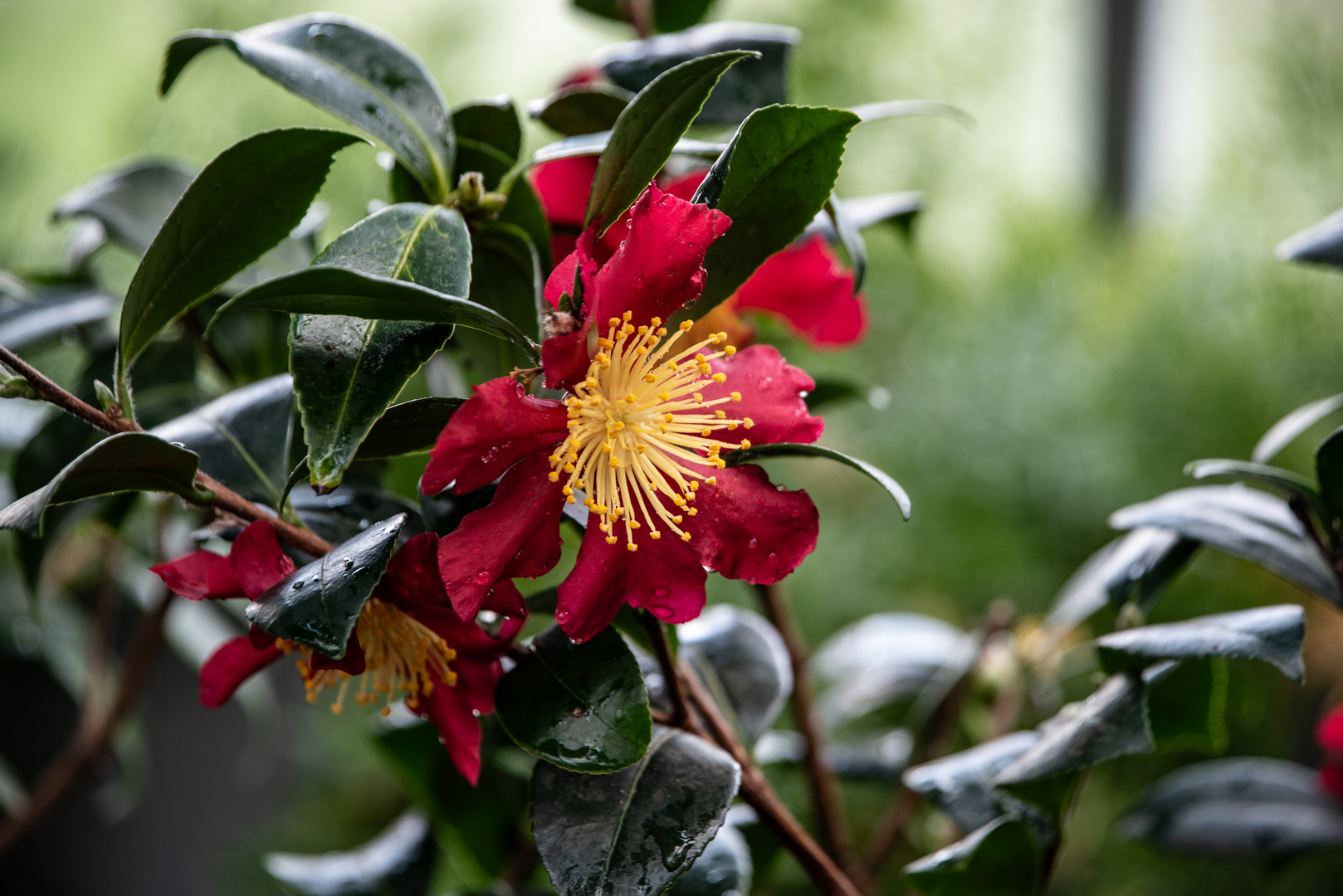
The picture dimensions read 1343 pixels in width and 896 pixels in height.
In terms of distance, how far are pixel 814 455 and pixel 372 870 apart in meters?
0.50

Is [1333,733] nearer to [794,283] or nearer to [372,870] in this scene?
[794,283]

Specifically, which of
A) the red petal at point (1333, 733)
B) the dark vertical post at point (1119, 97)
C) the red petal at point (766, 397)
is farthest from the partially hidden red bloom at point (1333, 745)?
the dark vertical post at point (1119, 97)

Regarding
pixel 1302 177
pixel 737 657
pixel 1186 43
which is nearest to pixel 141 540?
pixel 737 657

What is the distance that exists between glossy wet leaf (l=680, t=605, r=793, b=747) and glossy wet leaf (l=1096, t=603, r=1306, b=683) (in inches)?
7.1

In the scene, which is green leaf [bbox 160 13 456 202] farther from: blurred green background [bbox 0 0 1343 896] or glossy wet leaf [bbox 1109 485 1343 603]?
blurred green background [bbox 0 0 1343 896]

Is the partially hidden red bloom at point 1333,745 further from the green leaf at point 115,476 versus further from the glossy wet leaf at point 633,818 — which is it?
the green leaf at point 115,476

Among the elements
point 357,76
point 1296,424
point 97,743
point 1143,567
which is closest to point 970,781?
point 1143,567

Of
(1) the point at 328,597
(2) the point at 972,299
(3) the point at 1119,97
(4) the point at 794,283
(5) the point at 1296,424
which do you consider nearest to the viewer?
(1) the point at 328,597

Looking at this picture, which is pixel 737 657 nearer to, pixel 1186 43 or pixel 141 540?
pixel 141 540

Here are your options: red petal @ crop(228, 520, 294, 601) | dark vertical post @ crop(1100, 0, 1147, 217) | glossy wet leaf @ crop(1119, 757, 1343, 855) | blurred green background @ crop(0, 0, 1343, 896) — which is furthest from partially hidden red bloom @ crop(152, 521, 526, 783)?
dark vertical post @ crop(1100, 0, 1147, 217)

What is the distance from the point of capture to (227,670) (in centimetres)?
41

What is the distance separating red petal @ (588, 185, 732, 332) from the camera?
0.34 metres

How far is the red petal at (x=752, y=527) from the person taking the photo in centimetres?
38

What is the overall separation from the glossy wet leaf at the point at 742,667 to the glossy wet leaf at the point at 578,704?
18cm
